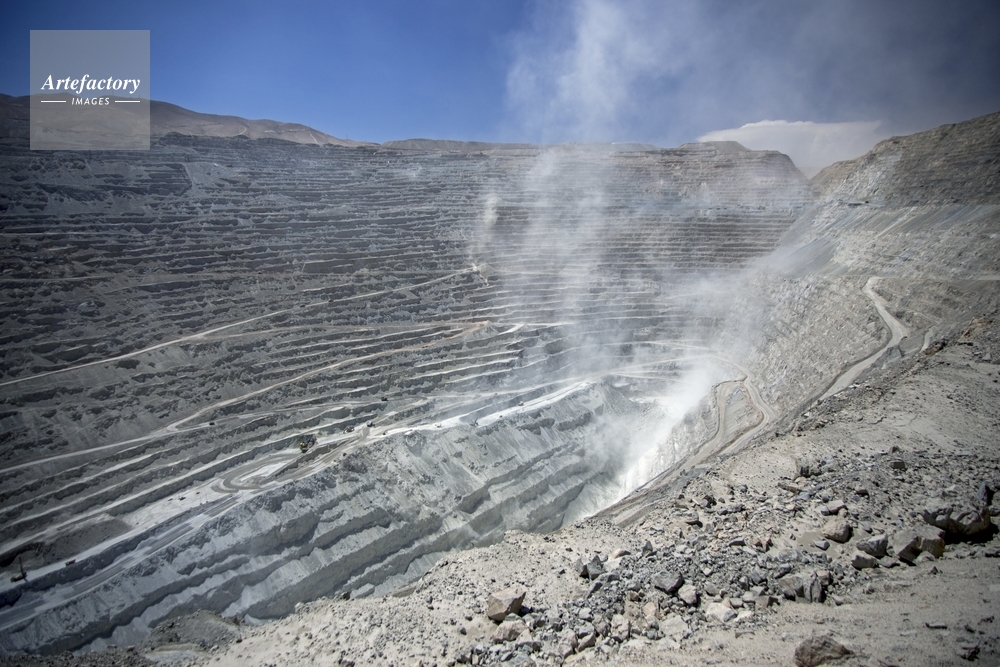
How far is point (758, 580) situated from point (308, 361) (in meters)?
24.8

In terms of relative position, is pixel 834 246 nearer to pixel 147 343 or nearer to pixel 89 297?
pixel 147 343

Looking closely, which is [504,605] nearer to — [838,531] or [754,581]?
[754,581]

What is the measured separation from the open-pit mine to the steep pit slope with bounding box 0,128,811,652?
13 centimetres

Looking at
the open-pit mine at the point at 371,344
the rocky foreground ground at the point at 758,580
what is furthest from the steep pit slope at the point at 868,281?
the rocky foreground ground at the point at 758,580

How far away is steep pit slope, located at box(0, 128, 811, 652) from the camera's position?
1908cm

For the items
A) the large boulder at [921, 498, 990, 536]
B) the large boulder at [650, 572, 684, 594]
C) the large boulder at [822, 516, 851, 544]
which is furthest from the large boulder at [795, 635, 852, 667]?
the large boulder at [921, 498, 990, 536]

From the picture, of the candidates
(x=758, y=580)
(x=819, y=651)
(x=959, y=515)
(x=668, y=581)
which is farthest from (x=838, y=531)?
(x=819, y=651)

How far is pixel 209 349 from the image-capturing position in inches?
1088

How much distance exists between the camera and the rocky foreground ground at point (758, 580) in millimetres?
7113

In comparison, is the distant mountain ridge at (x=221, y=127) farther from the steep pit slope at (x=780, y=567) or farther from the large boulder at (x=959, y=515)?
the large boulder at (x=959, y=515)

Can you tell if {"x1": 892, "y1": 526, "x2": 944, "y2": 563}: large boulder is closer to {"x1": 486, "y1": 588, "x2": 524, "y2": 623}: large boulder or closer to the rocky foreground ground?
the rocky foreground ground

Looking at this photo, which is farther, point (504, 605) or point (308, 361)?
point (308, 361)

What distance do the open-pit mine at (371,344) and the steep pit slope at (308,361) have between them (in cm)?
13

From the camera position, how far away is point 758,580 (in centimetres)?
871
